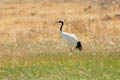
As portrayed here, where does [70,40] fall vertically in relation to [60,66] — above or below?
above

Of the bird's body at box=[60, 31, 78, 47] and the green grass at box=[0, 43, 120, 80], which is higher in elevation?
the bird's body at box=[60, 31, 78, 47]

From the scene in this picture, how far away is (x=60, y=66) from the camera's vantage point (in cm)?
1205

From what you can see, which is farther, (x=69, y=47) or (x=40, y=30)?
(x=40, y=30)

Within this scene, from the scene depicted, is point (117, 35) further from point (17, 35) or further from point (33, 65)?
point (33, 65)

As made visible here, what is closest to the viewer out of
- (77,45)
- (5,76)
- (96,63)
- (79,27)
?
(5,76)

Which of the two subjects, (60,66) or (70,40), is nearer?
(60,66)

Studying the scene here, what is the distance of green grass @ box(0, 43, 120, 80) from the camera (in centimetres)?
1023

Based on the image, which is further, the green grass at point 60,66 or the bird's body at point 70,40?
the bird's body at point 70,40

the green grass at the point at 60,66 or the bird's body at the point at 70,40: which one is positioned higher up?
the bird's body at the point at 70,40

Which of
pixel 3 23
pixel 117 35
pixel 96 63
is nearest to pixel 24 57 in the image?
pixel 96 63

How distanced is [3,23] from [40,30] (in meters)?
6.86

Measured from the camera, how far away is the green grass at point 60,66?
10.2 meters

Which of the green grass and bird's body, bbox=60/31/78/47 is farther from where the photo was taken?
bird's body, bbox=60/31/78/47

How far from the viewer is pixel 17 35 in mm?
25281
